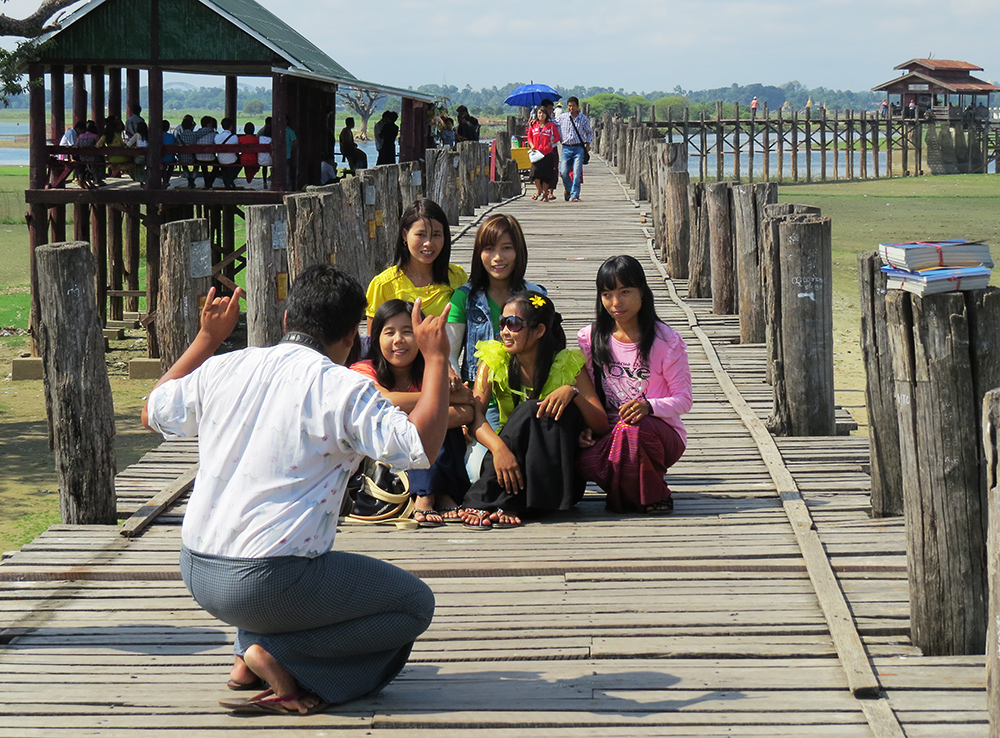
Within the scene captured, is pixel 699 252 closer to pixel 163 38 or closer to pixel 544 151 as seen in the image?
pixel 544 151

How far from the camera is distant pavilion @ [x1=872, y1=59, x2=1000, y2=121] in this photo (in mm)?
56906

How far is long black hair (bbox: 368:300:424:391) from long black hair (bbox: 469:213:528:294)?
567 millimetres

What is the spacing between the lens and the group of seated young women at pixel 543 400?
528 centimetres

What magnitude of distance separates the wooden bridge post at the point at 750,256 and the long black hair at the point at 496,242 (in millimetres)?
3628

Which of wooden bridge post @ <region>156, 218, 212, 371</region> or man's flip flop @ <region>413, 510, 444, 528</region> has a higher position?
wooden bridge post @ <region>156, 218, 212, 371</region>

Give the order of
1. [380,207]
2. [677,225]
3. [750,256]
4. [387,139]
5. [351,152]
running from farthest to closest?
[351,152], [387,139], [677,225], [380,207], [750,256]

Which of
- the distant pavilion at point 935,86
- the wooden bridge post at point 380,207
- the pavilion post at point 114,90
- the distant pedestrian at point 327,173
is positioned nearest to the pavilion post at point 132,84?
the pavilion post at point 114,90

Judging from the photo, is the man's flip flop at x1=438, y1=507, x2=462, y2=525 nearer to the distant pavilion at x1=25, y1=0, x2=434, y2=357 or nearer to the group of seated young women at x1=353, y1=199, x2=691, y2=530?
the group of seated young women at x1=353, y1=199, x2=691, y2=530

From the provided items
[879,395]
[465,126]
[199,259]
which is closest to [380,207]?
[199,259]

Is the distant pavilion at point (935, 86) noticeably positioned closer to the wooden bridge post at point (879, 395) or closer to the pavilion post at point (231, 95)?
the pavilion post at point (231, 95)

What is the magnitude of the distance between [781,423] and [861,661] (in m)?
3.25

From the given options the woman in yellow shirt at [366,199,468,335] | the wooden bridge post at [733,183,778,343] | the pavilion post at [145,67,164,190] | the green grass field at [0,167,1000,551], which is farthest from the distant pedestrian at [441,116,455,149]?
the woman in yellow shirt at [366,199,468,335]

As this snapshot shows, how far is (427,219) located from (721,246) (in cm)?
479

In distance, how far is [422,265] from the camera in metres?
6.39
